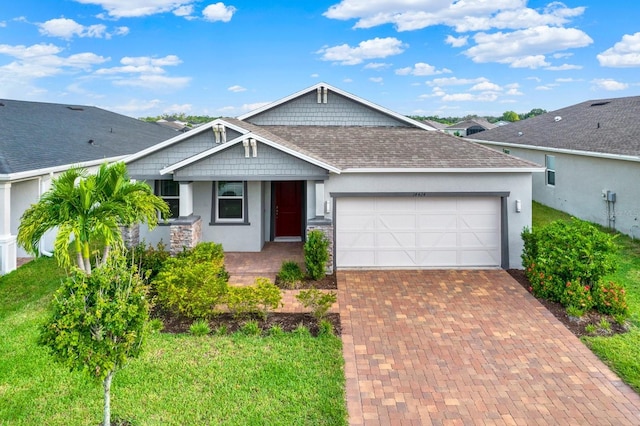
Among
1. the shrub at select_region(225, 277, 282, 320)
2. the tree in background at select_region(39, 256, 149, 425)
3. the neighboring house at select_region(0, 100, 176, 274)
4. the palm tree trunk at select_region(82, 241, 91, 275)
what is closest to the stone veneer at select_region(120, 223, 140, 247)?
the neighboring house at select_region(0, 100, 176, 274)

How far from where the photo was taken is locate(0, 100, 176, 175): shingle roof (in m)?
14.1

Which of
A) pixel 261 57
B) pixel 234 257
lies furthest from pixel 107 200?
pixel 261 57

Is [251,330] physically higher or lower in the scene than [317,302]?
lower

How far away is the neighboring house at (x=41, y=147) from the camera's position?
1219 cm

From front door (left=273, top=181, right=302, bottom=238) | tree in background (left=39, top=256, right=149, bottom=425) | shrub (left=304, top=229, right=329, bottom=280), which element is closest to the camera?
tree in background (left=39, top=256, right=149, bottom=425)

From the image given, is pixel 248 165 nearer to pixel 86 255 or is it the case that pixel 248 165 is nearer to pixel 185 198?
pixel 185 198

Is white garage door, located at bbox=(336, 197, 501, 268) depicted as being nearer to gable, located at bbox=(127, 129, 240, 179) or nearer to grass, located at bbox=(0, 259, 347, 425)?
gable, located at bbox=(127, 129, 240, 179)

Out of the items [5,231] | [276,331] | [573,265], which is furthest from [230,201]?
[573,265]

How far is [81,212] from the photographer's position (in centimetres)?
719

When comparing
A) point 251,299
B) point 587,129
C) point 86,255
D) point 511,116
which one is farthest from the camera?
point 511,116

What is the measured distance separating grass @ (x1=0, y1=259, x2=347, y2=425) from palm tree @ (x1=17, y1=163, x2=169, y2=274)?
5.63ft

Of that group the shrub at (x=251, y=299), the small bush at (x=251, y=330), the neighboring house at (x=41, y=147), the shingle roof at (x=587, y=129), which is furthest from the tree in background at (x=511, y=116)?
the small bush at (x=251, y=330)

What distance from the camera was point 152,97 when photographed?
4822 centimetres

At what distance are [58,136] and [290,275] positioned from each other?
14.0m
